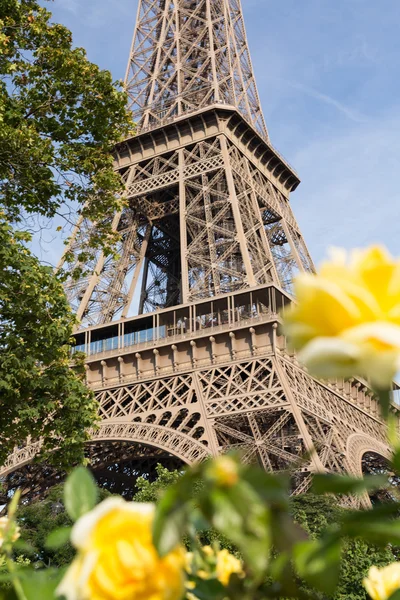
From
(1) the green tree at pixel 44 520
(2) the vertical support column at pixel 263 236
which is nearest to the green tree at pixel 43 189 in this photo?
(1) the green tree at pixel 44 520

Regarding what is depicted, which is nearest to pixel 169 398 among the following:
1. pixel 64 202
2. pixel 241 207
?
pixel 241 207

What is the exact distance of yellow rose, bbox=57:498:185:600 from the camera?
2.94 feet

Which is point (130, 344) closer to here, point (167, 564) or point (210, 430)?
point (210, 430)

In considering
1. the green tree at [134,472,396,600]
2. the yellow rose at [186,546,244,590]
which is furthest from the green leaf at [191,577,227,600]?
the green tree at [134,472,396,600]

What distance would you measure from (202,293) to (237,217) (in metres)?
4.29

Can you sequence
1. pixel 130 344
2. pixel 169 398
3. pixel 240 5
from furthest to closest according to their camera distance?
pixel 240 5 → pixel 130 344 → pixel 169 398

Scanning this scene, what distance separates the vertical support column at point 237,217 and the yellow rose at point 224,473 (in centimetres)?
2668

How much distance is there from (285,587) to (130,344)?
1100 inches

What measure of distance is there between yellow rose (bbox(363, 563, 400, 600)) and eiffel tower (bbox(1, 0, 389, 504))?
1447 centimetres

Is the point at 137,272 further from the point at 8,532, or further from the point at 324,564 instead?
the point at 324,564

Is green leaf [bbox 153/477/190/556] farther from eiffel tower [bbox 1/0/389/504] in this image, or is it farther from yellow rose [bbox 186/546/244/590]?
eiffel tower [bbox 1/0/389/504]

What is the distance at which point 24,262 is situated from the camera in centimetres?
1088

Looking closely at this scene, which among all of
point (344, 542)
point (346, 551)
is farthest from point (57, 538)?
point (346, 551)

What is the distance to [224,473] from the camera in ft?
2.87
